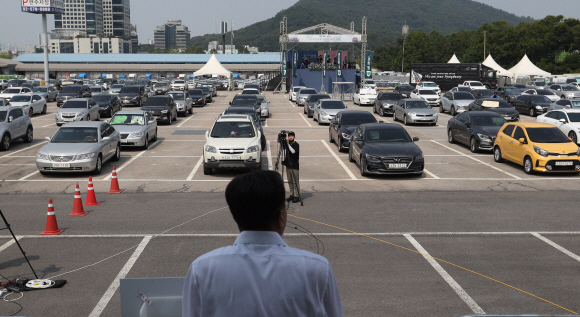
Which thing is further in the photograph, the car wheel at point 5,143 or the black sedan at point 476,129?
the car wheel at point 5,143

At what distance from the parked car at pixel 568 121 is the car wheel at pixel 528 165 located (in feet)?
23.4

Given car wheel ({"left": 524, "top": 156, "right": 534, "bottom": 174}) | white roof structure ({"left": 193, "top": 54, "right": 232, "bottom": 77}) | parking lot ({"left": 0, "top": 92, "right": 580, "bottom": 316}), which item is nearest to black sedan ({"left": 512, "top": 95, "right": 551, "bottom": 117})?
parking lot ({"left": 0, "top": 92, "right": 580, "bottom": 316})

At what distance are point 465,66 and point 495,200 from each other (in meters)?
51.6

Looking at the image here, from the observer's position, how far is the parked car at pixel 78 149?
16156mm

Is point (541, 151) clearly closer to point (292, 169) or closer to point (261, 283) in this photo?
point (292, 169)

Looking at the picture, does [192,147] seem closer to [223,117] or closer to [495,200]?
[223,117]

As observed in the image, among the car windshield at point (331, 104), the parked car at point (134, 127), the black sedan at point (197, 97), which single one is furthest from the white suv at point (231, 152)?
the black sedan at point (197, 97)

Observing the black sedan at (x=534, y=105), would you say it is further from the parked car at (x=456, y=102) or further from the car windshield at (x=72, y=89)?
the car windshield at (x=72, y=89)

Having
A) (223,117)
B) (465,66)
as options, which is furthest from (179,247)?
(465,66)

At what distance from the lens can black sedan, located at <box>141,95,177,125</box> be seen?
3080 centimetres

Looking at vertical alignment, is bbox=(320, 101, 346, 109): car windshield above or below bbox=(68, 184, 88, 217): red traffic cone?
above

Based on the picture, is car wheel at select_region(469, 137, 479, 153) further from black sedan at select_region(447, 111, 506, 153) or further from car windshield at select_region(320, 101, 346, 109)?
car windshield at select_region(320, 101, 346, 109)

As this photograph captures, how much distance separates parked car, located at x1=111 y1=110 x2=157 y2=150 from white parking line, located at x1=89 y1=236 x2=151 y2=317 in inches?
478

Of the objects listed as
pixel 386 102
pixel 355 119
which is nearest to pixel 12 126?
pixel 355 119
